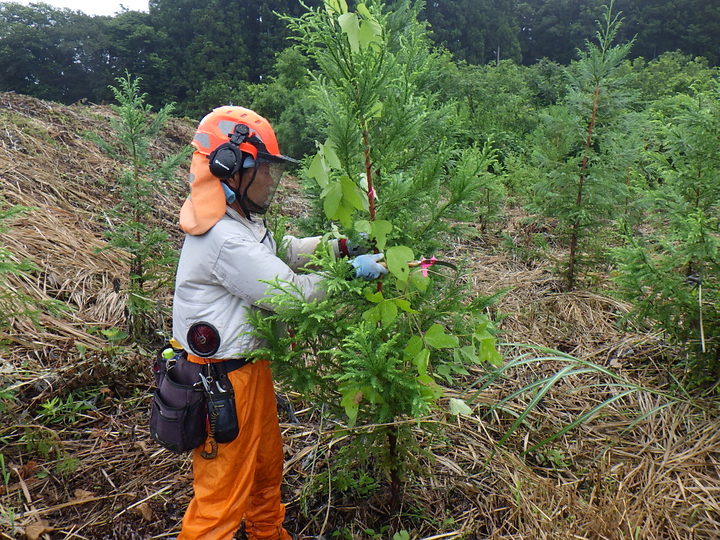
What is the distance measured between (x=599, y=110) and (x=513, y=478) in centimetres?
408

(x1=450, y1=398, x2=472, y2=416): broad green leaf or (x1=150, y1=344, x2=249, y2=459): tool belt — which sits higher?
(x1=450, y1=398, x2=472, y2=416): broad green leaf

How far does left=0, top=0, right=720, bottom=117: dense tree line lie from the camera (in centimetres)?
→ 2597

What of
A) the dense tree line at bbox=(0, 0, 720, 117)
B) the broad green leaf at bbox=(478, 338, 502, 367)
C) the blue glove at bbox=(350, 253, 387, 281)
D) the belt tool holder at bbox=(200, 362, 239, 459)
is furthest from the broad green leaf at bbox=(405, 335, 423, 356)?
the dense tree line at bbox=(0, 0, 720, 117)

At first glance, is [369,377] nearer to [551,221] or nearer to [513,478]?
[513,478]

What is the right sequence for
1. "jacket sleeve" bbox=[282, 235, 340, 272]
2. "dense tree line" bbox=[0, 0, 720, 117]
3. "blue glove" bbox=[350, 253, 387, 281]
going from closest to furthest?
"blue glove" bbox=[350, 253, 387, 281] → "jacket sleeve" bbox=[282, 235, 340, 272] → "dense tree line" bbox=[0, 0, 720, 117]

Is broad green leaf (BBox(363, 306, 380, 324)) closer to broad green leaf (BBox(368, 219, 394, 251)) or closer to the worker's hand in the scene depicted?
broad green leaf (BBox(368, 219, 394, 251))

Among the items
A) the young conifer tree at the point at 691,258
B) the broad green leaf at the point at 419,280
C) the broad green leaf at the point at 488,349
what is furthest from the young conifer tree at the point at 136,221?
the young conifer tree at the point at 691,258

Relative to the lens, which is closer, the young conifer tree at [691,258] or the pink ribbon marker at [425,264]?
the pink ribbon marker at [425,264]

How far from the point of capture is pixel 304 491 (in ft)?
8.87

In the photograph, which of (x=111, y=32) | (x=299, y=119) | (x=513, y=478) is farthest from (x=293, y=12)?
(x=513, y=478)

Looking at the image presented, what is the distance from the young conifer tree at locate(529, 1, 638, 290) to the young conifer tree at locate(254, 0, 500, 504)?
3.23m

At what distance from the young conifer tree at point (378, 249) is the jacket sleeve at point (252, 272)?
2.6 inches

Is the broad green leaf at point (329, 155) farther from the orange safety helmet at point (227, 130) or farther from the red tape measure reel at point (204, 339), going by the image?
the red tape measure reel at point (204, 339)

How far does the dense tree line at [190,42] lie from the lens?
2597cm
